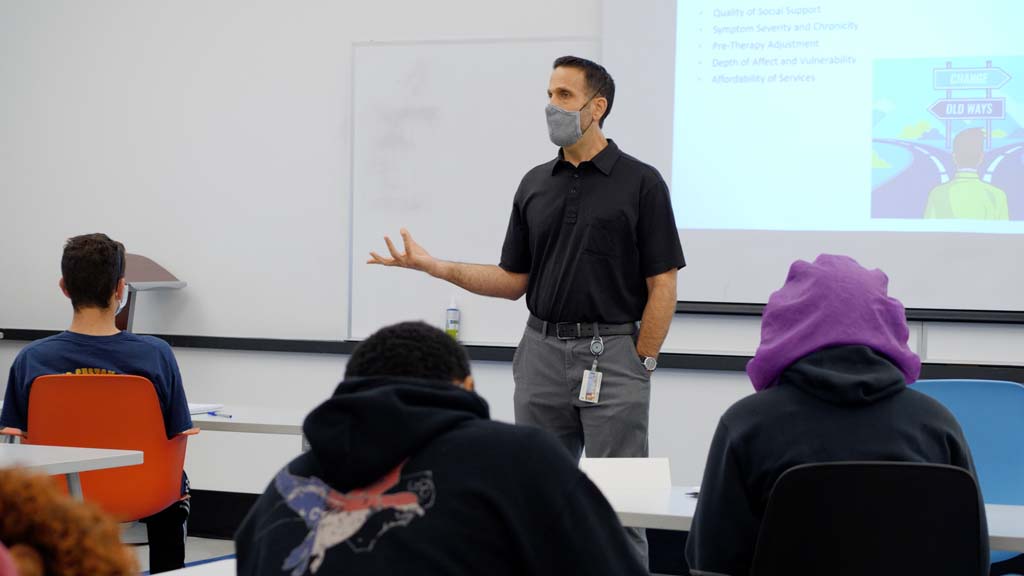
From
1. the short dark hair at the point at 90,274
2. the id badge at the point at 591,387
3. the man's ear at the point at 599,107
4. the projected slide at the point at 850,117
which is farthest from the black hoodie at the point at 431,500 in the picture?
the projected slide at the point at 850,117

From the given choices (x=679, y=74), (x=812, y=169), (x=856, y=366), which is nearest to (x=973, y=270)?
(x=812, y=169)

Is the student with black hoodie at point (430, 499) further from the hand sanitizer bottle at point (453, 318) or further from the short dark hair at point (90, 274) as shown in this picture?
the hand sanitizer bottle at point (453, 318)

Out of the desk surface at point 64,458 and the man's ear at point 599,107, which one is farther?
the man's ear at point 599,107

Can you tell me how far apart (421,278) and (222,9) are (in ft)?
5.13

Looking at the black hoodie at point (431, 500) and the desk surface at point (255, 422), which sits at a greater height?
the black hoodie at point (431, 500)

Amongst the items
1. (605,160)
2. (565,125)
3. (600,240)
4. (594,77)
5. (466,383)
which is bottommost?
(466,383)

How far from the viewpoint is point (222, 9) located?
193 inches

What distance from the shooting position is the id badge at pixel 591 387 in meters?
3.08

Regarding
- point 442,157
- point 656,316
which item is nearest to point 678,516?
point 656,316

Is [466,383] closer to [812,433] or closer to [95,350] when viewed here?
[812,433]

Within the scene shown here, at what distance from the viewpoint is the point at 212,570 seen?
180 cm

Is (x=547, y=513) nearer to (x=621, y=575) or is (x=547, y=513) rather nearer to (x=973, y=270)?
(x=621, y=575)

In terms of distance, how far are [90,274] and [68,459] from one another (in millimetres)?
804

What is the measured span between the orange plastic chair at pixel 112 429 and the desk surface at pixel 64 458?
0.29 meters
